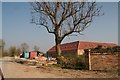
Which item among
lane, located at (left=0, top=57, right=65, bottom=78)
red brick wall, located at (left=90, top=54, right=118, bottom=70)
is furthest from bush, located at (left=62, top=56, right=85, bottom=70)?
lane, located at (left=0, top=57, right=65, bottom=78)

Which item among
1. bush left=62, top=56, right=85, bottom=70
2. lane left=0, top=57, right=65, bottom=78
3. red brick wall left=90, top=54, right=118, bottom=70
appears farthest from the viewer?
bush left=62, top=56, right=85, bottom=70

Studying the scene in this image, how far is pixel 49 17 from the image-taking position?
32.0m

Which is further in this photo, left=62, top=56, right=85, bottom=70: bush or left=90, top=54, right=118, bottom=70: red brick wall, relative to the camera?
left=62, top=56, right=85, bottom=70: bush

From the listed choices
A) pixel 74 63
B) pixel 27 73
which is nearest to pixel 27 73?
pixel 27 73

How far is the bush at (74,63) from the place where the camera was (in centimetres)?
2208

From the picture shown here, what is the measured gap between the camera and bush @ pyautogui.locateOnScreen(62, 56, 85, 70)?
869 inches

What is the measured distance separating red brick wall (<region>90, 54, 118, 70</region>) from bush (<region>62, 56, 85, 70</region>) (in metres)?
1.94

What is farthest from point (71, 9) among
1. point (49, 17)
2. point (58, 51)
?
point (58, 51)

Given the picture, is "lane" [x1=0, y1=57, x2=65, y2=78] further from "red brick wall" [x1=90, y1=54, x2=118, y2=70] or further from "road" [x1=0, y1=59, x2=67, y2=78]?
"red brick wall" [x1=90, y1=54, x2=118, y2=70]

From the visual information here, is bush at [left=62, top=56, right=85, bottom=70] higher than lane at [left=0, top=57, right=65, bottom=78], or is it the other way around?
bush at [left=62, top=56, right=85, bottom=70]

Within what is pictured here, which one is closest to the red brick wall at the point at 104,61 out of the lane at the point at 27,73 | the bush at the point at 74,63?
the bush at the point at 74,63

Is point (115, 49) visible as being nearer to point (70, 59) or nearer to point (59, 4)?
point (70, 59)

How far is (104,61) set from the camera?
63.4ft

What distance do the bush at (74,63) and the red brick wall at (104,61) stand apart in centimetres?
194
